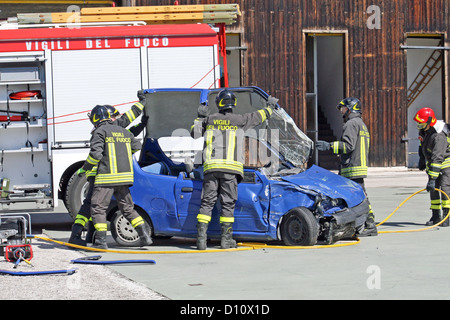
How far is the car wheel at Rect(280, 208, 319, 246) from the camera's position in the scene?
8.84 metres

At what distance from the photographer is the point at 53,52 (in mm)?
11680

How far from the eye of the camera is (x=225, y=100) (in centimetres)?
923

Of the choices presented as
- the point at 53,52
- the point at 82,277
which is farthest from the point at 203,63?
the point at 82,277

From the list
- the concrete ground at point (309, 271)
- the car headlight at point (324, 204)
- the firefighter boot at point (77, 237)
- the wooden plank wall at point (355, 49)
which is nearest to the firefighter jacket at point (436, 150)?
the concrete ground at point (309, 271)

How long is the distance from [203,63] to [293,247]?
159 inches

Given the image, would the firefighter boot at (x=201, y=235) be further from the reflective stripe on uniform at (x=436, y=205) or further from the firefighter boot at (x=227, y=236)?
the reflective stripe on uniform at (x=436, y=205)

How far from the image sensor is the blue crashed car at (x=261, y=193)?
353 inches

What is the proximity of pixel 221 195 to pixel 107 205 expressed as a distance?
55.5 inches

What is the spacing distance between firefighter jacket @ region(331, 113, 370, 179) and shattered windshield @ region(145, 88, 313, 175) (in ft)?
2.07

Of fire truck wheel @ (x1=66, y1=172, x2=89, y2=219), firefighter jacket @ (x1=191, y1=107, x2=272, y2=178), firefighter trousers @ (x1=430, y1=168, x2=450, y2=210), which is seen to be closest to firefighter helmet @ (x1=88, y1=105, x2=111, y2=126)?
firefighter jacket @ (x1=191, y1=107, x2=272, y2=178)

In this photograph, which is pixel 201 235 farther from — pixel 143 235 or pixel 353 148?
pixel 353 148

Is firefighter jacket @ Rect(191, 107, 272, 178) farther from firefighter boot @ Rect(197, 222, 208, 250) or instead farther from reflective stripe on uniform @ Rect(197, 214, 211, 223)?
firefighter boot @ Rect(197, 222, 208, 250)

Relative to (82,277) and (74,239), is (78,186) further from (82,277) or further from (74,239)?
(82,277)

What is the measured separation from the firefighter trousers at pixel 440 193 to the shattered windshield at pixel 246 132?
2507 mm
